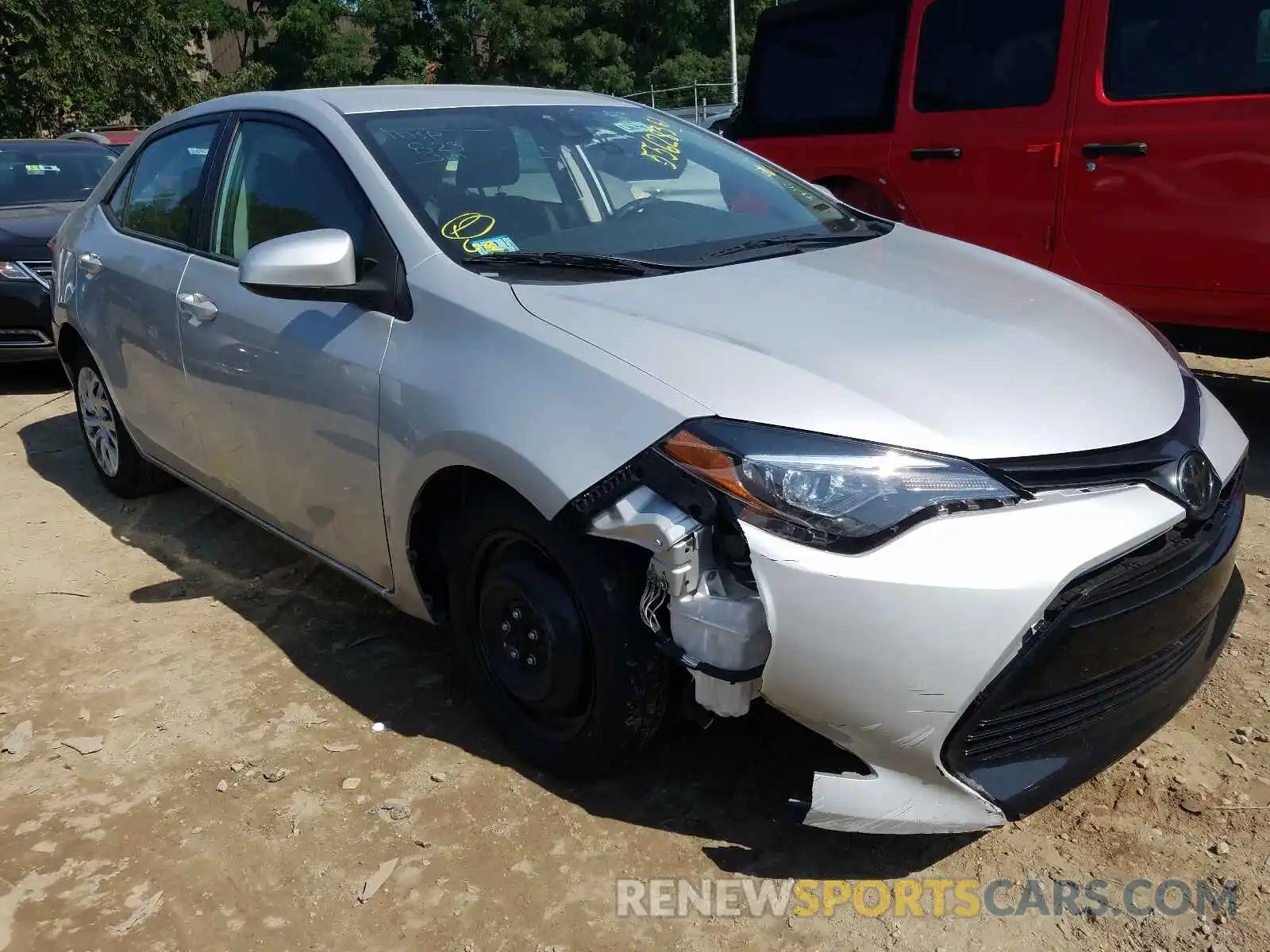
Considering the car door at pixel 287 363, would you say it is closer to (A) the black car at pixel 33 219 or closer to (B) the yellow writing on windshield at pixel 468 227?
(B) the yellow writing on windshield at pixel 468 227

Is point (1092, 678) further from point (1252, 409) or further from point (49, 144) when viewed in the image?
point (49, 144)

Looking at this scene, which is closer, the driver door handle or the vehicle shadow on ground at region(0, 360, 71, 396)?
the driver door handle

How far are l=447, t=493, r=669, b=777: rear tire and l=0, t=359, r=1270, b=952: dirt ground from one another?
0.17 metres

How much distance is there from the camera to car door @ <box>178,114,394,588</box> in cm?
275

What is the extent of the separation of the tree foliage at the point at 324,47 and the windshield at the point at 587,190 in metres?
22.2

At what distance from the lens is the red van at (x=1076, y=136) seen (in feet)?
14.2

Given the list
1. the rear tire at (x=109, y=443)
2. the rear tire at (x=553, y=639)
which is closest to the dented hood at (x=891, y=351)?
the rear tire at (x=553, y=639)

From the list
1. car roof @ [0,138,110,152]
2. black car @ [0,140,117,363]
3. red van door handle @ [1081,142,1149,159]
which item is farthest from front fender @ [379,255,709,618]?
car roof @ [0,138,110,152]

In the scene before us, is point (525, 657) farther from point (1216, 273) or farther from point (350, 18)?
point (350, 18)

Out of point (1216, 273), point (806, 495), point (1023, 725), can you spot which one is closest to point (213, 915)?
point (806, 495)

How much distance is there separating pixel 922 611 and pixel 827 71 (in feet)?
15.0

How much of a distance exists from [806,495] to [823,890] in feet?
2.88

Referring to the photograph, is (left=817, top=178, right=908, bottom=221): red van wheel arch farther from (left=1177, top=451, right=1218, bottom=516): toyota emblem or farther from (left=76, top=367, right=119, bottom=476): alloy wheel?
(left=76, top=367, right=119, bottom=476): alloy wheel

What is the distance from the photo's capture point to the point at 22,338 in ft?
21.8
